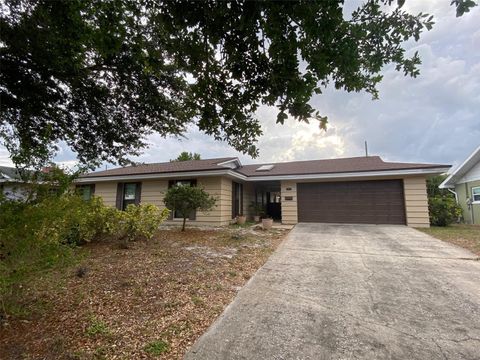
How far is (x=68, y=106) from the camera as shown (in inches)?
219

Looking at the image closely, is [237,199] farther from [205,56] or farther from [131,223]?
[205,56]

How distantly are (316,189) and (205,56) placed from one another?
978 cm

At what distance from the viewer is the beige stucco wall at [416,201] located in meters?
9.83

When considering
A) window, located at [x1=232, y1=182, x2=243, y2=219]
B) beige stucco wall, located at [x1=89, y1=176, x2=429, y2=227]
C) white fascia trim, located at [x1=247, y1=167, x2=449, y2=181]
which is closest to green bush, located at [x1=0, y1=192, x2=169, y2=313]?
beige stucco wall, located at [x1=89, y1=176, x2=429, y2=227]

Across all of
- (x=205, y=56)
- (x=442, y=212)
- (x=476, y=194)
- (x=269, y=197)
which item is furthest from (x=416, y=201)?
(x=205, y=56)

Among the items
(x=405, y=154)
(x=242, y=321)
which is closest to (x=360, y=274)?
(x=242, y=321)

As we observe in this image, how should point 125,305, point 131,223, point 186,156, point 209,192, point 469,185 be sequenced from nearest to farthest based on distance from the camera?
point 125,305
point 131,223
point 209,192
point 469,185
point 186,156

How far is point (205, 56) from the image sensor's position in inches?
118

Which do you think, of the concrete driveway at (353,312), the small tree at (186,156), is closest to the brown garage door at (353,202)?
the concrete driveway at (353,312)

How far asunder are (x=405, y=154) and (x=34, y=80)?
984 inches

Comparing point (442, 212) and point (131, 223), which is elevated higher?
point (442, 212)

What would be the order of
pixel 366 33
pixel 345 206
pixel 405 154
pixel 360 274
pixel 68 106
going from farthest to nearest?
pixel 405 154 → pixel 345 206 → pixel 68 106 → pixel 360 274 → pixel 366 33

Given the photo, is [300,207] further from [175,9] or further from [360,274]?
[175,9]

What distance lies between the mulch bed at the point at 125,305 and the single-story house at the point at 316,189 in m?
5.86
